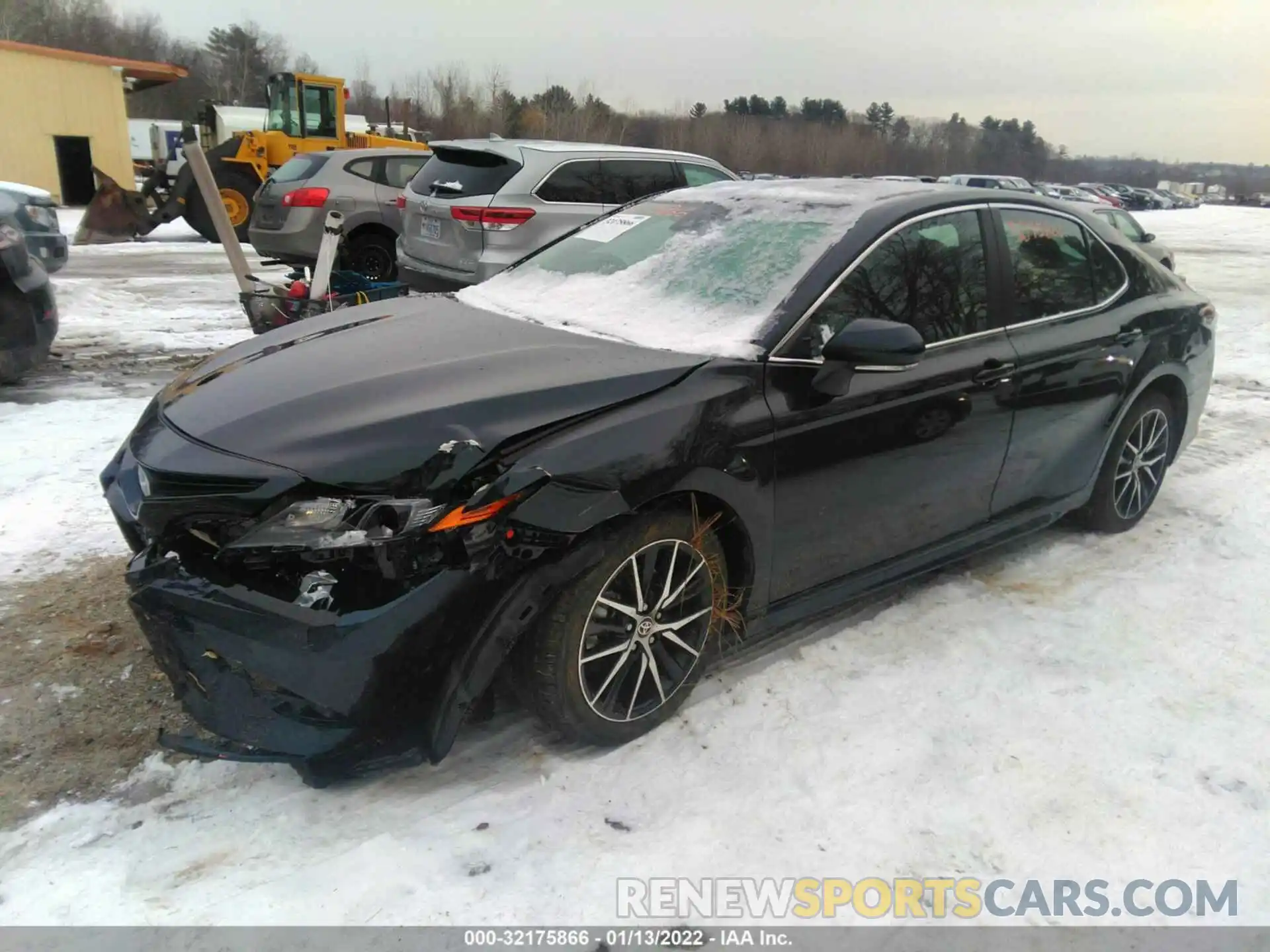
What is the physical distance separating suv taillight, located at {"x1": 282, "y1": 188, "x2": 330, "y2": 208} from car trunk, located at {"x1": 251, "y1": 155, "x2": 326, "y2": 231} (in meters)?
0.05

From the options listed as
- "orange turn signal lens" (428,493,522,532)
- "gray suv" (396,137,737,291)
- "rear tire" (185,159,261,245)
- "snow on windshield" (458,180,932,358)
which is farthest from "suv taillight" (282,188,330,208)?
"orange turn signal lens" (428,493,522,532)

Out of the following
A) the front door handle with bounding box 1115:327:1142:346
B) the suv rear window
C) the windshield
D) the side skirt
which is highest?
the windshield

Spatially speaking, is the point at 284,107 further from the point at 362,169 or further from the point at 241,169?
the point at 362,169

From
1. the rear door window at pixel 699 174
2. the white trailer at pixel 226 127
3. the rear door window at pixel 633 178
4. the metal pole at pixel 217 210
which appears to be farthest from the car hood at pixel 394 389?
the white trailer at pixel 226 127

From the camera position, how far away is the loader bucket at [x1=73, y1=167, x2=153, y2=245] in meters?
16.8

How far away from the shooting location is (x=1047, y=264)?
3879 mm

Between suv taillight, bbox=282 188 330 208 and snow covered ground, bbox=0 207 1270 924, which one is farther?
suv taillight, bbox=282 188 330 208

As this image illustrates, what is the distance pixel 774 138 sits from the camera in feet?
227

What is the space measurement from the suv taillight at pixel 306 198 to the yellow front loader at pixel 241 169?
20.6ft

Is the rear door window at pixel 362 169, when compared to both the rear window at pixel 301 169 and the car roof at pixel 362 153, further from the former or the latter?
the rear window at pixel 301 169

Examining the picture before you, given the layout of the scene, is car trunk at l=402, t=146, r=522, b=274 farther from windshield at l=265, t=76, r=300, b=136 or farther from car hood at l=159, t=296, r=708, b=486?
windshield at l=265, t=76, r=300, b=136

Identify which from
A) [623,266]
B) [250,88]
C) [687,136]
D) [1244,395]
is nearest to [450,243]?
[623,266]

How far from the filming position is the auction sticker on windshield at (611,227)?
3.85 m

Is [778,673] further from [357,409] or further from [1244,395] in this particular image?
[1244,395]
